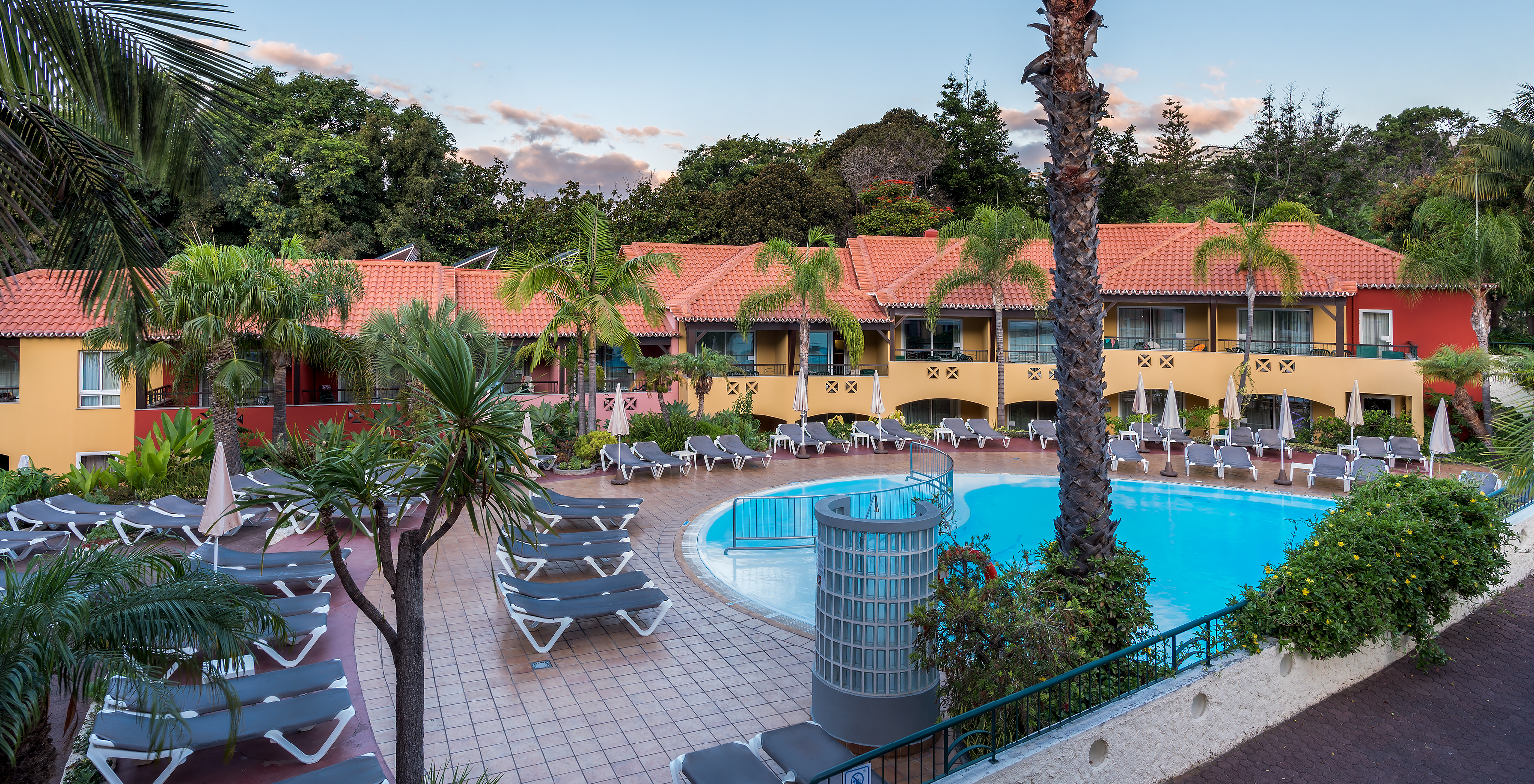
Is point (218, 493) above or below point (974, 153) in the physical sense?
below

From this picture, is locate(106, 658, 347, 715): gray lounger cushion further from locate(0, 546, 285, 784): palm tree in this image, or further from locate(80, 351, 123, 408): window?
locate(80, 351, 123, 408): window

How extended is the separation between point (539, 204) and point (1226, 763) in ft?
119

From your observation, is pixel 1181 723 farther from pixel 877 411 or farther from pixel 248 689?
pixel 877 411

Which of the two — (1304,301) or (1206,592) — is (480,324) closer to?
(1206,592)

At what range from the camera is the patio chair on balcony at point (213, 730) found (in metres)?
5.58

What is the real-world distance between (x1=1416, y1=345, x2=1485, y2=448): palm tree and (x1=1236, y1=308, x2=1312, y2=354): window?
4958 millimetres

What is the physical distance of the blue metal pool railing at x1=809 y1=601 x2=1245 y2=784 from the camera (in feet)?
17.8

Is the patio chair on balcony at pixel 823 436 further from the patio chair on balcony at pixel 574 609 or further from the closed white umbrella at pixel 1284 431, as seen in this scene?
the patio chair on balcony at pixel 574 609

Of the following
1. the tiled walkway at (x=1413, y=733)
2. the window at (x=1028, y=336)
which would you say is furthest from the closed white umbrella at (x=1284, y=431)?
the tiled walkway at (x=1413, y=733)

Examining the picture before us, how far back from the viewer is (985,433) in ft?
74.3

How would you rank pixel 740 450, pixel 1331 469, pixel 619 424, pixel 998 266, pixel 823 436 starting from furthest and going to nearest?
pixel 998 266 → pixel 823 436 → pixel 740 450 → pixel 619 424 → pixel 1331 469

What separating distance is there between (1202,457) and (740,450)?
10.5m

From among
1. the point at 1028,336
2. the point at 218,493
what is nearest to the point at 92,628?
the point at 218,493

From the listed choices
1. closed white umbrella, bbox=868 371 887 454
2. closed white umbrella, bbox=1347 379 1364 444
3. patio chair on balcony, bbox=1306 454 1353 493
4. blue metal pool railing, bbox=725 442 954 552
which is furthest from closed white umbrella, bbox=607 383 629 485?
closed white umbrella, bbox=1347 379 1364 444
